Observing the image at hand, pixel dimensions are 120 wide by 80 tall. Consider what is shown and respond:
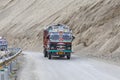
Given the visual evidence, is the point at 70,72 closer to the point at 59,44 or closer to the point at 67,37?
the point at 59,44

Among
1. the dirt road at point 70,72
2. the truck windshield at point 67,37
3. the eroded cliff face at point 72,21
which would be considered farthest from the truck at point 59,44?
the dirt road at point 70,72

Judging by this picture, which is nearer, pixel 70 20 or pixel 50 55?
pixel 50 55

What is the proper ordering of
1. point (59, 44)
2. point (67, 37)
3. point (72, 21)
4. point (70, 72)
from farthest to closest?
point (72, 21)
point (67, 37)
point (59, 44)
point (70, 72)

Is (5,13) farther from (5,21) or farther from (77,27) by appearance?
(77,27)

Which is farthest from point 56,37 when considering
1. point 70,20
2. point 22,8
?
point 22,8

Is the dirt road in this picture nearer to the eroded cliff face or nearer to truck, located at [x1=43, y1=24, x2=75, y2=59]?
truck, located at [x1=43, y1=24, x2=75, y2=59]

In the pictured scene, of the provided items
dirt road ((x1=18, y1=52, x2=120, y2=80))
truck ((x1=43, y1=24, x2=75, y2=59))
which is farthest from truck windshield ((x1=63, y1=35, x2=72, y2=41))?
dirt road ((x1=18, y1=52, x2=120, y2=80))

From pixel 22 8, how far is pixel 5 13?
275 inches

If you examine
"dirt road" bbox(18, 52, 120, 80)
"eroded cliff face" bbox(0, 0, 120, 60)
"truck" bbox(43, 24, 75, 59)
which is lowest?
"dirt road" bbox(18, 52, 120, 80)

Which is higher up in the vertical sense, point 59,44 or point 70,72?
point 59,44

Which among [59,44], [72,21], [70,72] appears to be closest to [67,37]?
[59,44]

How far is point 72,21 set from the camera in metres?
58.5

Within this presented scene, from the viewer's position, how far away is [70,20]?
59.7 metres

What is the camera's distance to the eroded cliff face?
45.5 metres
